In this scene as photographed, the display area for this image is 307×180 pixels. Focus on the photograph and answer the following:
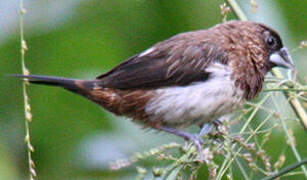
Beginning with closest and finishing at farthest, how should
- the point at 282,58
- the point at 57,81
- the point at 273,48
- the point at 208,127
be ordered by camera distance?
1. the point at 208,127
2. the point at 57,81
3. the point at 282,58
4. the point at 273,48

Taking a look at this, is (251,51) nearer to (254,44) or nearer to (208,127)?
(254,44)

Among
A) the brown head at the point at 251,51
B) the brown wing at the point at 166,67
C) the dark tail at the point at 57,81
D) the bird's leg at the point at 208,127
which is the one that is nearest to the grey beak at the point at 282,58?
the brown head at the point at 251,51

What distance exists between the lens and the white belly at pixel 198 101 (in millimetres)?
3492

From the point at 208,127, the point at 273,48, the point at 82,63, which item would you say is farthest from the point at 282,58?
the point at 82,63

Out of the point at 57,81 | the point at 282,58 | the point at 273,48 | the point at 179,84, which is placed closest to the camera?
the point at 57,81

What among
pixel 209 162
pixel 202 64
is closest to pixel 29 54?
pixel 202 64

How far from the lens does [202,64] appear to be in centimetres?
364

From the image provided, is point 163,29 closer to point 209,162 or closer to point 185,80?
point 185,80

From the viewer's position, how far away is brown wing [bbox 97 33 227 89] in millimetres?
3609

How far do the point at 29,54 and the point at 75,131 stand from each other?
0.53 m

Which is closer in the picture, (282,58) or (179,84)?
(179,84)

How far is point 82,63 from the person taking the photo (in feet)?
13.2

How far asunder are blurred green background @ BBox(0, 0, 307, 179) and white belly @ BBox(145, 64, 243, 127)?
0.99 feet

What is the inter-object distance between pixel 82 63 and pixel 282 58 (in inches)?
46.9
